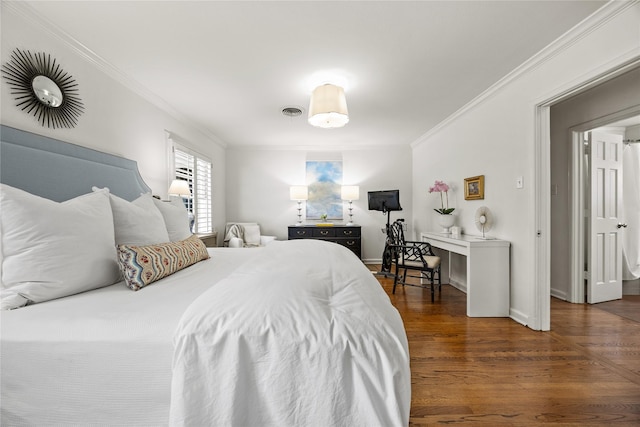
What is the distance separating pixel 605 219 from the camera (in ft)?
11.4

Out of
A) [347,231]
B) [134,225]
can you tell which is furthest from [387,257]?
[134,225]

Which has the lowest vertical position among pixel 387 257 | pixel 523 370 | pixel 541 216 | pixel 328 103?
pixel 523 370

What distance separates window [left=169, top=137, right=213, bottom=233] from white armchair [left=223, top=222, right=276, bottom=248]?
1.28 ft

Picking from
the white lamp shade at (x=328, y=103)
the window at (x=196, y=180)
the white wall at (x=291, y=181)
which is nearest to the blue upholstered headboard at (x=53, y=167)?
the window at (x=196, y=180)

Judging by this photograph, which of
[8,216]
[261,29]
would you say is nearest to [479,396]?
[8,216]

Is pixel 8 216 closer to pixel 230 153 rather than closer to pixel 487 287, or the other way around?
pixel 487 287

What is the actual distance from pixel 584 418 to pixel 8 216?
9.88ft

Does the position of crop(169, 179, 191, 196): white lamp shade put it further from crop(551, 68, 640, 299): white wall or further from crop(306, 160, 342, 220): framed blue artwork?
crop(551, 68, 640, 299): white wall

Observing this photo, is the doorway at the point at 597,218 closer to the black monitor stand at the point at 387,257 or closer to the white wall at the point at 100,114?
the black monitor stand at the point at 387,257

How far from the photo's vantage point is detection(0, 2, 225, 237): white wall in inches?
72.0

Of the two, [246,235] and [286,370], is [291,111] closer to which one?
[246,235]

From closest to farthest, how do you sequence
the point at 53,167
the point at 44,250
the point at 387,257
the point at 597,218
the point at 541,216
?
the point at 44,250 → the point at 53,167 → the point at 541,216 → the point at 597,218 → the point at 387,257

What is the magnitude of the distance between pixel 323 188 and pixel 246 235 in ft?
5.96

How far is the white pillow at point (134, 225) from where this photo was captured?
5.71 feet
